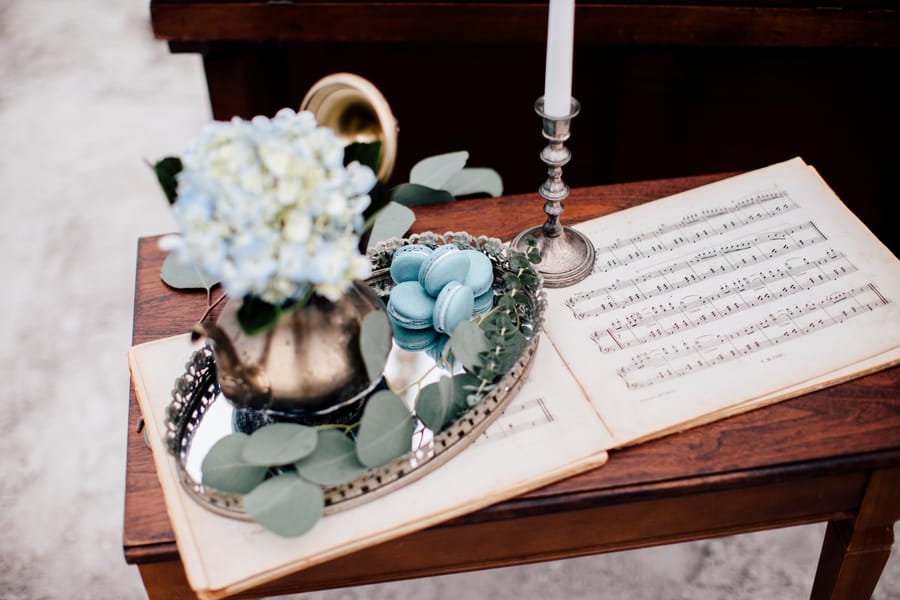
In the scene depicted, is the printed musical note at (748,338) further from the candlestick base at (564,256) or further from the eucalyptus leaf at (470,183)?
the eucalyptus leaf at (470,183)

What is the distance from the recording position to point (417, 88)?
1801mm

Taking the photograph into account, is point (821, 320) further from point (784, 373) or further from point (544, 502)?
point (544, 502)

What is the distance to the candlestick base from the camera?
43.6 inches

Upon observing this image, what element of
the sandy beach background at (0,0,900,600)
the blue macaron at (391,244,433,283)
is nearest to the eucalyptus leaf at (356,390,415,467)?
the blue macaron at (391,244,433,283)

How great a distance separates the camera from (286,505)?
841 mm

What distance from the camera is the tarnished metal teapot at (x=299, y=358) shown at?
848mm

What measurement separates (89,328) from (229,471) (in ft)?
4.23

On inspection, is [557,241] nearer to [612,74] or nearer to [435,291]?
[435,291]

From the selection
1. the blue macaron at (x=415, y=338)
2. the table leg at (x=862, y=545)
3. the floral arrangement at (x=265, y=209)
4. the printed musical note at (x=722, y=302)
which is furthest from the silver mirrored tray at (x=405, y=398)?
the table leg at (x=862, y=545)

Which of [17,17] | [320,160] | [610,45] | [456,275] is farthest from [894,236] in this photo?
[17,17]

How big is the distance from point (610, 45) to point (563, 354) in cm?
84

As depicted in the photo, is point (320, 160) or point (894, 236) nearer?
point (320, 160)

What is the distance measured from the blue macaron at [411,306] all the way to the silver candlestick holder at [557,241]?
17 cm

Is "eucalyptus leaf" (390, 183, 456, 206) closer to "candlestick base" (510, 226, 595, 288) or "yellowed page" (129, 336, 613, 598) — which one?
"candlestick base" (510, 226, 595, 288)
